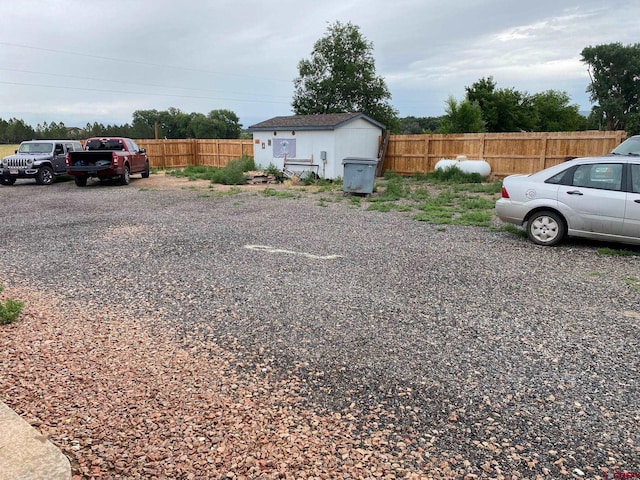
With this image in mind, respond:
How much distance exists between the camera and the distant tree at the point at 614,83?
46.8 m

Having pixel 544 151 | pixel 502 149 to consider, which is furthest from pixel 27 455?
pixel 502 149

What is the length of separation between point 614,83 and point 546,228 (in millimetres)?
51770

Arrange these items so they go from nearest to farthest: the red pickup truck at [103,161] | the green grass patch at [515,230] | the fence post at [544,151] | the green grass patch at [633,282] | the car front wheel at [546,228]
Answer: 1. the green grass patch at [633,282]
2. the car front wheel at [546,228]
3. the green grass patch at [515,230]
4. the red pickup truck at [103,161]
5. the fence post at [544,151]

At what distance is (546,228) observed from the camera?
25.8 feet

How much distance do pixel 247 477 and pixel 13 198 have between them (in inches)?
618

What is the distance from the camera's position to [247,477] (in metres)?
2.44

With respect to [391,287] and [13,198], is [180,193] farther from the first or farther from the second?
[391,287]

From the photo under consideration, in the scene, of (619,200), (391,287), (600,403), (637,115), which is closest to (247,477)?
(600,403)

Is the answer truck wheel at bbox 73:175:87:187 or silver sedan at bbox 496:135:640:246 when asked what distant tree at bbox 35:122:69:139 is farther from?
silver sedan at bbox 496:135:640:246

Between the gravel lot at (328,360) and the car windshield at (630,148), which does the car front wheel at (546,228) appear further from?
the car windshield at (630,148)

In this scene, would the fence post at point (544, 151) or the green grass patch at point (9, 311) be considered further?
the fence post at point (544, 151)

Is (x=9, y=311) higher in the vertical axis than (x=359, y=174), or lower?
lower

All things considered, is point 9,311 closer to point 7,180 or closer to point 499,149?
point 7,180

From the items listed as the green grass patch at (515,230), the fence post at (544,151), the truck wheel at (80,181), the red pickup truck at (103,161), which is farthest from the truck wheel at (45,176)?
the fence post at (544,151)
